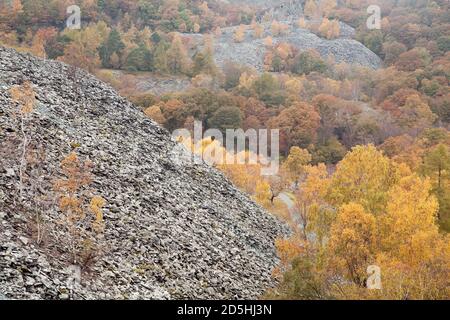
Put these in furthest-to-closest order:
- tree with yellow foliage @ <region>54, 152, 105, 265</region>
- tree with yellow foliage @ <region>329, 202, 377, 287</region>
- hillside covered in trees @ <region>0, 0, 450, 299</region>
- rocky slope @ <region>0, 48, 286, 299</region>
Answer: hillside covered in trees @ <region>0, 0, 450, 299</region> < tree with yellow foliage @ <region>329, 202, 377, 287</region> < tree with yellow foliage @ <region>54, 152, 105, 265</region> < rocky slope @ <region>0, 48, 286, 299</region>

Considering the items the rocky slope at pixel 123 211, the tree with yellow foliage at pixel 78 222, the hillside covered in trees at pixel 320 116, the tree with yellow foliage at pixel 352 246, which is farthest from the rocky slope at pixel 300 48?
the tree with yellow foliage at pixel 78 222

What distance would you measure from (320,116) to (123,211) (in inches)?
3365

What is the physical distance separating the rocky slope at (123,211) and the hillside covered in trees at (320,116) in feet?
5.26

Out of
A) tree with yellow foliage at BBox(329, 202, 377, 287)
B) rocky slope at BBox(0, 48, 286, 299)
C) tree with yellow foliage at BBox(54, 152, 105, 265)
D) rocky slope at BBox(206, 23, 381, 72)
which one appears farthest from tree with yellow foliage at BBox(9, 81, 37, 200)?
rocky slope at BBox(206, 23, 381, 72)

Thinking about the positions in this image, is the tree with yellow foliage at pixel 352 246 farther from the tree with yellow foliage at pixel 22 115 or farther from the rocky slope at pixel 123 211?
the tree with yellow foliage at pixel 22 115

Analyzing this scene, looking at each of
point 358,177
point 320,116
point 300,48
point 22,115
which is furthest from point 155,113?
point 300,48

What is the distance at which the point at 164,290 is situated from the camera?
64.8 ft

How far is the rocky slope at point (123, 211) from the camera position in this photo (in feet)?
58.2

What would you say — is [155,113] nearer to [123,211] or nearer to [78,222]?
[123,211]

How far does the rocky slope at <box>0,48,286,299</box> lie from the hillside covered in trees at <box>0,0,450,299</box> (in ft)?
5.26

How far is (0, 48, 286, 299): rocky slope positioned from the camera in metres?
17.8

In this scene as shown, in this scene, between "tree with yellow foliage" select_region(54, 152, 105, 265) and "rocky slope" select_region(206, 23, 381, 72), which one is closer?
"tree with yellow foliage" select_region(54, 152, 105, 265)

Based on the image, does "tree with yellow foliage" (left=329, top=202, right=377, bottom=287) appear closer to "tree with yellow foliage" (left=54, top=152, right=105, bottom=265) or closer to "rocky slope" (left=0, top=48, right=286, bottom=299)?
"rocky slope" (left=0, top=48, right=286, bottom=299)
